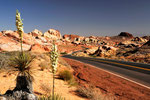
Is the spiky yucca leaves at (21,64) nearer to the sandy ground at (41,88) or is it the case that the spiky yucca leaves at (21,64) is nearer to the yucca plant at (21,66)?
the yucca plant at (21,66)

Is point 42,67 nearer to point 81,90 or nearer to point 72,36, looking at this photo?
point 81,90

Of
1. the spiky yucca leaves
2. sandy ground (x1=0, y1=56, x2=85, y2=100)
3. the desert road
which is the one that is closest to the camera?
the spiky yucca leaves

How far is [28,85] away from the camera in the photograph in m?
2.92

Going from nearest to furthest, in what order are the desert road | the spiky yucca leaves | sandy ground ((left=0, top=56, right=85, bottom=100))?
the spiky yucca leaves, sandy ground ((left=0, top=56, right=85, bottom=100)), the desert road

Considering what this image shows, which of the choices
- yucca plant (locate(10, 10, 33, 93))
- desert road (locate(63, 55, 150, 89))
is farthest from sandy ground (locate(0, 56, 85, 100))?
desert road (locate(63, 55, 150, 89))

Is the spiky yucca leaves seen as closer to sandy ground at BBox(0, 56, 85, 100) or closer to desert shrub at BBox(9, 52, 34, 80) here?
desert shrub at BBox(9, 52, 34, 80)

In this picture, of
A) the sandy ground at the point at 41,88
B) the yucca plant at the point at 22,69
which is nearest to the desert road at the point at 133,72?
the sandy ground at the point at 41,88

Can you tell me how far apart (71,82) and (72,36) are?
16518 centimetres

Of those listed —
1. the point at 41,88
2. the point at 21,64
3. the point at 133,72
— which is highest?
the point at 21,64

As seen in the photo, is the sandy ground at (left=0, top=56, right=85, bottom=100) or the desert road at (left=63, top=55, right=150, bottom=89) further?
the desert road at (left=63, top=55, right=150, bottom=89)

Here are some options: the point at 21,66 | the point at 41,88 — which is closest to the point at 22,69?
the point at 21,66

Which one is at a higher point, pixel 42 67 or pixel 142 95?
pixel 42 67

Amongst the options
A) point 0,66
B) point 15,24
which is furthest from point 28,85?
point 0,66

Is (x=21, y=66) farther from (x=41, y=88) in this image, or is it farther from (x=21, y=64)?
(x=41, y=88)
